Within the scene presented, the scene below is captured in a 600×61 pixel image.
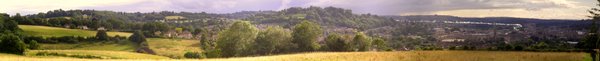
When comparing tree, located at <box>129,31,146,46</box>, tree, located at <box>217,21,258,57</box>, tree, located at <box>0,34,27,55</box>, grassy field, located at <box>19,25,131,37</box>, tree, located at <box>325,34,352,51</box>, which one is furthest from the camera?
tree, located at <box>129,31,146,46</box>

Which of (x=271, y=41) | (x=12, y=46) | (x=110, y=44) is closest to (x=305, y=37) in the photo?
(x=271, y=41)

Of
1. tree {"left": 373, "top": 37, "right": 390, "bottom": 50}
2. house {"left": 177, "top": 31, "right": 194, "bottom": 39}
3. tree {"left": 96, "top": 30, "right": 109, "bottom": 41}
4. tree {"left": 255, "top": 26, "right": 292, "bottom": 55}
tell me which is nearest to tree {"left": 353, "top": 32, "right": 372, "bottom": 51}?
tree {"left": 373, "top": 37, "right": 390, "bottom": 50}

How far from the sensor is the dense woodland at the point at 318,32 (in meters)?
42.3

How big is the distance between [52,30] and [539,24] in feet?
152

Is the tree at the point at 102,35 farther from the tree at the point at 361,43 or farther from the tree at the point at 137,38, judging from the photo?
the tree at the point at 361,43

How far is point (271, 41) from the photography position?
48688 mm

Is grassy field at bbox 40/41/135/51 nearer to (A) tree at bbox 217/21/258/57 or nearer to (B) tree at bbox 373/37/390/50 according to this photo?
(A) tree at bbox 217/21/258/57

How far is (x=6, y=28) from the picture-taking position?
180 ft

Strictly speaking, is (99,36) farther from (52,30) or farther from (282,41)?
(282,41)

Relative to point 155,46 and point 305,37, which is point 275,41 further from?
point 155,46

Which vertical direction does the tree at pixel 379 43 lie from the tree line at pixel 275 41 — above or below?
below

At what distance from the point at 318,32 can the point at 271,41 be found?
4.91m

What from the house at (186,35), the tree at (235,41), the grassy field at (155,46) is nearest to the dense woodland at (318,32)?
the tree at (235,41)

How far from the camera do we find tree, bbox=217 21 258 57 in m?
46.1
